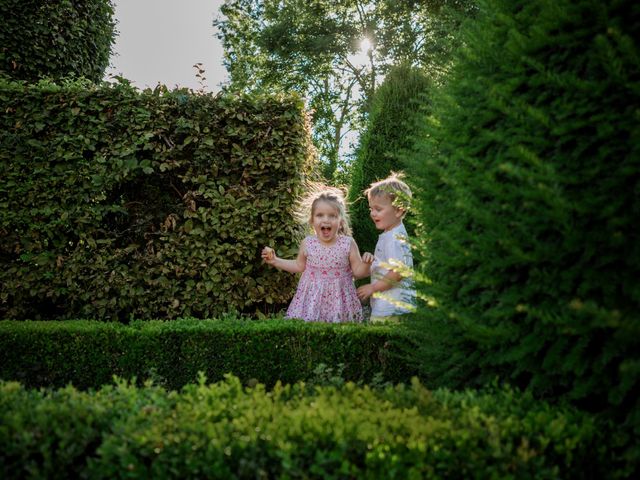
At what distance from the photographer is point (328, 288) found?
6055mm

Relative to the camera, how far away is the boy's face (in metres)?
5.91

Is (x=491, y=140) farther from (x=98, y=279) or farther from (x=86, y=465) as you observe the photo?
(x=98, y=279)

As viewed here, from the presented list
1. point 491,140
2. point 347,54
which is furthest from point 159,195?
point 347,54

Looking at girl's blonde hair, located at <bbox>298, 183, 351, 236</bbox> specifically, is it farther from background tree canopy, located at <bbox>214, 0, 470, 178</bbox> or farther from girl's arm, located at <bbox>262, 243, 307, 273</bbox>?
background tree canopy, located at <bbox>214, 0, 470, 178</bbox>

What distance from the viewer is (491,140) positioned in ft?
9.24

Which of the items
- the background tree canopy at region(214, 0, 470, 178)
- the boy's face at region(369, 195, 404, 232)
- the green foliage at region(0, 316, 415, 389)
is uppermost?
the background tree canopy at region(214, 0, 470, 178)

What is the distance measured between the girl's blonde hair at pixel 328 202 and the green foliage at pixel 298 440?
376cm

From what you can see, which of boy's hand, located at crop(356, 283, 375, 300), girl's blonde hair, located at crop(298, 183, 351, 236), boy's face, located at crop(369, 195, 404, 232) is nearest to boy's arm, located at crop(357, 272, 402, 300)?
boy's hand, located at crop(356, 283, 375, 300)

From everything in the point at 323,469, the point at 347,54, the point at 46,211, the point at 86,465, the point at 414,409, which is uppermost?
the point at 347,54

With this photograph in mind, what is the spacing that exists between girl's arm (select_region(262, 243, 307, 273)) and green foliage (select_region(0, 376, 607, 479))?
3751 millimetres

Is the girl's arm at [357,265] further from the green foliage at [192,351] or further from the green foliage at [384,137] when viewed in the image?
the green foliage at [384,137]

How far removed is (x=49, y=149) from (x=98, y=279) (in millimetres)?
1667

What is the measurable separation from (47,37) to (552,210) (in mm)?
8378

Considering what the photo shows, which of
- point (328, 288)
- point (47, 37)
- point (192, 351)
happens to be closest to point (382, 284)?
point (328, 288)
